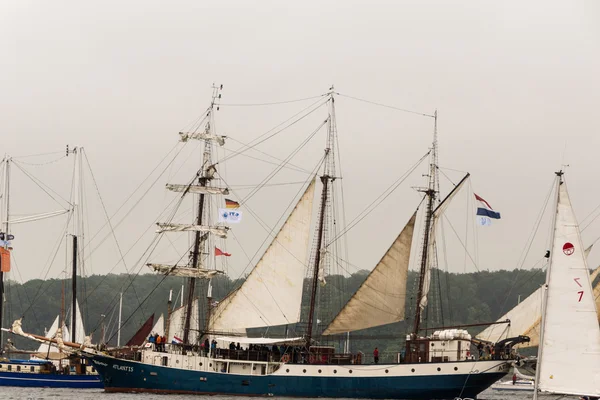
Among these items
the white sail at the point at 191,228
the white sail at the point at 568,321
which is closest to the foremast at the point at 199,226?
the white sail at the point at 191,228

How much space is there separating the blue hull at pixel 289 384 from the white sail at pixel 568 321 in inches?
1046

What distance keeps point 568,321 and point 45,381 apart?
186 feet

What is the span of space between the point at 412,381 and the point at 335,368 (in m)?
5.85

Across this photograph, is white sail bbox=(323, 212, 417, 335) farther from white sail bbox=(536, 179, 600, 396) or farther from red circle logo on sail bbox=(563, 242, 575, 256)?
red circle logo on sail bbox=(563, 242, 575, 256)

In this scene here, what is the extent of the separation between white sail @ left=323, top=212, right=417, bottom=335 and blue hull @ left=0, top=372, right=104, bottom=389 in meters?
25.8

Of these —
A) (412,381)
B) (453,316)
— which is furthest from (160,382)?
(453,316)

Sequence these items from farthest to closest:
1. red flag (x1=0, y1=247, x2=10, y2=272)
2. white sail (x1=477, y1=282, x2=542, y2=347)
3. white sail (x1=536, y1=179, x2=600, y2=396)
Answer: red flag (x1=0, y1=247, x2=10, y2=272)
white sail (x1=477, y1=282, x2=542, y2=347)
white sail (x1=536, y1=179, x2=600, y2=396)

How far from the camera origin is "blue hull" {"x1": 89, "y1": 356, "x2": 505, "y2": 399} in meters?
84.4

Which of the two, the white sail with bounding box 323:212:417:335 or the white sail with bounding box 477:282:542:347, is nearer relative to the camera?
the white sail with bounding box 323:212:417:335

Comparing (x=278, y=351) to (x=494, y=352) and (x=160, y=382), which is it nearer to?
(x=160, y=382)

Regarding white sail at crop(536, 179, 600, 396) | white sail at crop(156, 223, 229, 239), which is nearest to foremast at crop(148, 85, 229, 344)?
white sail at crop(156, 223, 229, 239)

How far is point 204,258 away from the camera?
97500 mm

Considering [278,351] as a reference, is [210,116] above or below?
above

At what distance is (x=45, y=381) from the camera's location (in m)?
101
